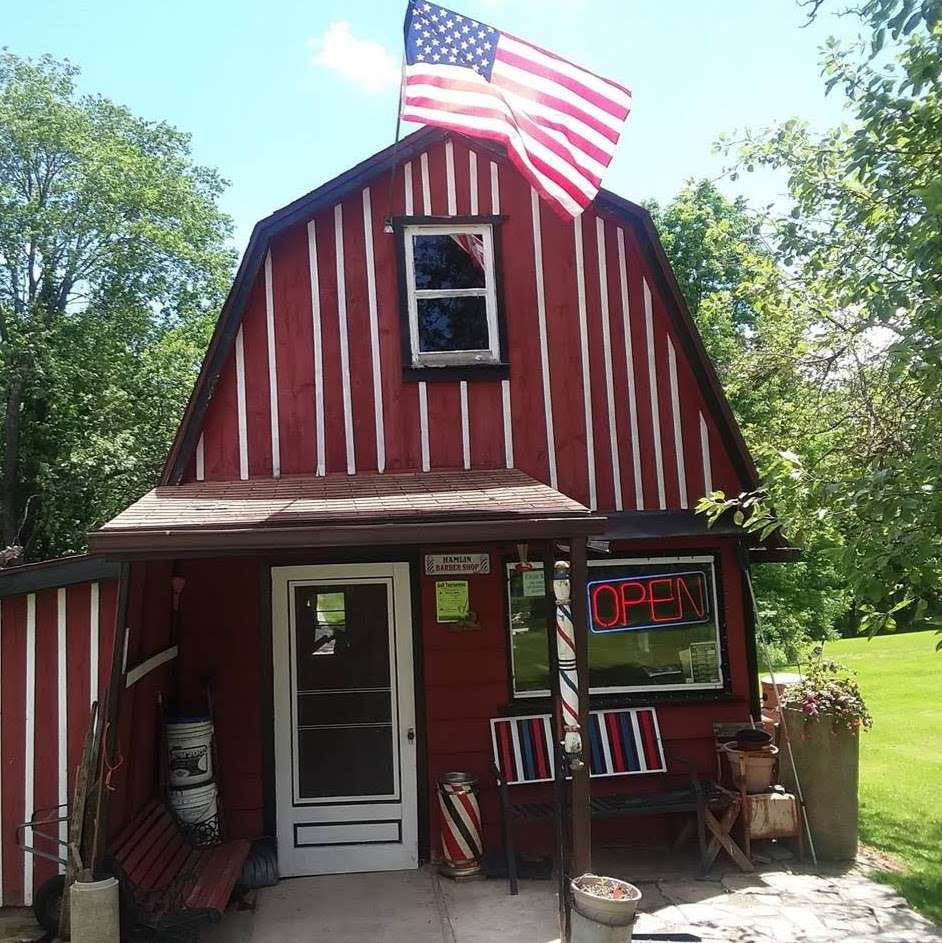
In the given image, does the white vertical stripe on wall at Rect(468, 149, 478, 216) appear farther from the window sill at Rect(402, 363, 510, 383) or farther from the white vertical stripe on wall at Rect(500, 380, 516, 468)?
the white vertical stripe on wall at Rect(500, 380, 516, 468)

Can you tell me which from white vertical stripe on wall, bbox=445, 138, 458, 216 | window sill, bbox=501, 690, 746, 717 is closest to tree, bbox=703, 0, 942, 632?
window sill, bbox=501, 690, 746, 717

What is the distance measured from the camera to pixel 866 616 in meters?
5.60

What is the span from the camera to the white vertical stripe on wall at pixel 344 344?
787 cm

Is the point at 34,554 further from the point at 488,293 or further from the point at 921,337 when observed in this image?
the point at 921,337

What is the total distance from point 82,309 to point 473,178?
20761 mm

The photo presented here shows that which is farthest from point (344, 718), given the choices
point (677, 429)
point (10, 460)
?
point (10, 460)

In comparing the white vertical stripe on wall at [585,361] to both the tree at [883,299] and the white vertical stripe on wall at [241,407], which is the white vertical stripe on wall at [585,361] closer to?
the tree at [883,299]

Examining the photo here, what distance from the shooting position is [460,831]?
7.01 m

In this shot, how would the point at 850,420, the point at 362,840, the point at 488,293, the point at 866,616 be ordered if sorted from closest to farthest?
1. the point at 866,616
2. the point at 362,840
3. the point at 488,293
4. the point at 850,420

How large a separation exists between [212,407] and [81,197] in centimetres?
2003

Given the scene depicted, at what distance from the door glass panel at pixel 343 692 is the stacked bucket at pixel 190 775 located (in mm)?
794

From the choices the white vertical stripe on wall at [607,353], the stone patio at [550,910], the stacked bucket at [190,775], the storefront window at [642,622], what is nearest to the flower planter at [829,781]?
the stone patio at [550,910]

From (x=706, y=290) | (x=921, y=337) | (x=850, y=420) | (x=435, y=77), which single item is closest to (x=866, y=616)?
(x=921, y=337)

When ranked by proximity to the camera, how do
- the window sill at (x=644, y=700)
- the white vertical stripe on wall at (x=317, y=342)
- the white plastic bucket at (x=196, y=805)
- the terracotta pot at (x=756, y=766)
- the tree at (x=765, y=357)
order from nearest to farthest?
the white plastic bucket at (x=196, y=805)
the terracotta pot at (x=756, y=766)
the window sill at (x=644, y=700)
the white vertical stripe on wall at (x=317, y=342)
the tree at (x=765, y=357)
